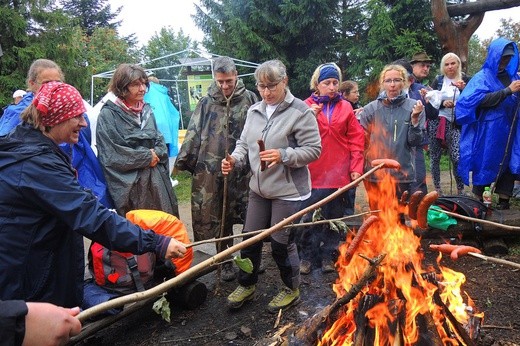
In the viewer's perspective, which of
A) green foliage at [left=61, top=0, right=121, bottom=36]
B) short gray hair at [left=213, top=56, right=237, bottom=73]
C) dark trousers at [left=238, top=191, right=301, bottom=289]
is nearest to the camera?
dark trousers at [left=238, top=191, right=301, bottom=289]

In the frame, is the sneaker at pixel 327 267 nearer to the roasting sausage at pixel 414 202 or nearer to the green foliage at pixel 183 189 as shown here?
the roasting sausage at pixel 414 202

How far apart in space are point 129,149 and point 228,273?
1.80 meters

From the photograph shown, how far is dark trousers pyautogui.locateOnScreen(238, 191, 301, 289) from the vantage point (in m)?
3.81

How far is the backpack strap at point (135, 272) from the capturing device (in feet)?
11.8

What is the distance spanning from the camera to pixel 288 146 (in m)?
3.85

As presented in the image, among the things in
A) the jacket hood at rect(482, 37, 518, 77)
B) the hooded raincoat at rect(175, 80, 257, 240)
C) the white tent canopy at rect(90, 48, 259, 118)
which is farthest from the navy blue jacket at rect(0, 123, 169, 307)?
the white tent canopy at rect(90, 48, 259, 118)

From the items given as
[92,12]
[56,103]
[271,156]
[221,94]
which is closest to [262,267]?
[271,156]

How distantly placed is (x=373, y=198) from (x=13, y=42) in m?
11.9

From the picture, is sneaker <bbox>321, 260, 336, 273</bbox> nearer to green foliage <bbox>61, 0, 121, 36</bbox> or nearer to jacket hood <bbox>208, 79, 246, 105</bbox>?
jacket hood <bbox>208, 79, 246, 105</bbox>

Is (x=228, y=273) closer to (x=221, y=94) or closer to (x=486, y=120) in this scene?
(x=221, y=94)

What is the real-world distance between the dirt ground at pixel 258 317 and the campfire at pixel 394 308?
45 centimetres

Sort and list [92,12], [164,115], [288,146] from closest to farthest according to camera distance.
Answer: [288,146] → [164,115] → [92,12]

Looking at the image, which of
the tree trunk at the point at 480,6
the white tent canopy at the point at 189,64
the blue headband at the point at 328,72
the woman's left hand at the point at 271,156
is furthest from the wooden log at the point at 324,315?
the white tent canopy at the point at 189,64

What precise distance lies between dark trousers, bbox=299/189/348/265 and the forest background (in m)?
8.26
